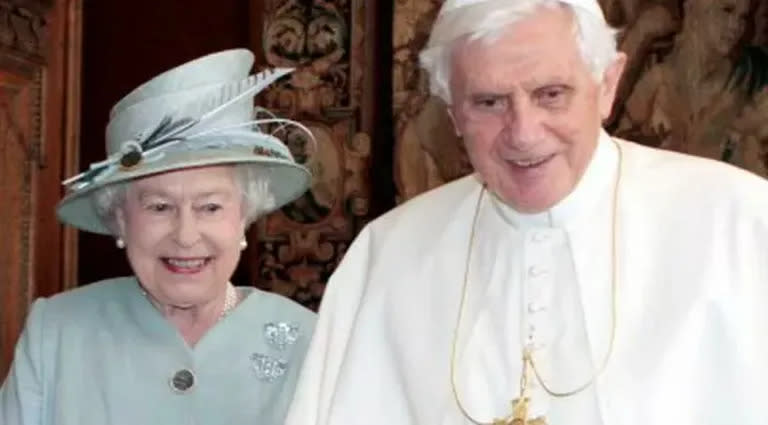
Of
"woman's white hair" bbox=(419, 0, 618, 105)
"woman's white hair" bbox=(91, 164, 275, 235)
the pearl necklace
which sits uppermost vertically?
"woman's white hair" bbox=(419, 0, 618, 105)

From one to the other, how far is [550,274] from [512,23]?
1.41 ft

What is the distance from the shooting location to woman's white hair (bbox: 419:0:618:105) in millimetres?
2059

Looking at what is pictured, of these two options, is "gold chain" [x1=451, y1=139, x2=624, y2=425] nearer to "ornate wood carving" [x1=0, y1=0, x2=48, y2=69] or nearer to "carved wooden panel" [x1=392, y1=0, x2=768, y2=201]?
"carved wooden panel" [x1=392, y1=0, x2=768, y2=201]

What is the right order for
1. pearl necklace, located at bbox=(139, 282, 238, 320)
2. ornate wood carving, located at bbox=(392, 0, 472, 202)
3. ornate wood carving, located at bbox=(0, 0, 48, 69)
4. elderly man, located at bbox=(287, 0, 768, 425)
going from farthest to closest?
ornate wood carving, located at bbox=(392, 0, 472, 202) < ornate wood carving, located at bbox=(0, 0, 48, 69) < pearl necklace, located at bbox=(139, 282, 238, 320) < elderly man, located at bbox=(287, 0, 768, 425)

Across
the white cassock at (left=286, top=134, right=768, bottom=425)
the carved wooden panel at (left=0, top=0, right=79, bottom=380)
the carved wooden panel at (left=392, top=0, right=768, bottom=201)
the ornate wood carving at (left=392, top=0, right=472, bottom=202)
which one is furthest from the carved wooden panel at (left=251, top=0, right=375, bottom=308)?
the white cassock at (left=286, top=134, right=768, bottom=425)

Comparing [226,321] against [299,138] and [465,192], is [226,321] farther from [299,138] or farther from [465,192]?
[299,138]

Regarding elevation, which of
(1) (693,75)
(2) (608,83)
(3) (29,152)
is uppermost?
(1) (693,75)

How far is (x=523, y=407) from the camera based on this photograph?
2135mm

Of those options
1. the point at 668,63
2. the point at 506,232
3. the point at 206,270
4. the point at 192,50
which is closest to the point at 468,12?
the point at 506,232

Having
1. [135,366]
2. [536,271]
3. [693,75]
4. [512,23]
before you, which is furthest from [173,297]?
[693,75]

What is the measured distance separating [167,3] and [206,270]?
2657 mm

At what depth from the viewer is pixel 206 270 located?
246 cm

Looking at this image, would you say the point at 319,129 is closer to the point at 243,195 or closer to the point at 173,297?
the point at 243,195

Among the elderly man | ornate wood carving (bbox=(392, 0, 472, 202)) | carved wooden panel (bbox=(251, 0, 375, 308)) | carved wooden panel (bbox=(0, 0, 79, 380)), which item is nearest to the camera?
the elderly man
